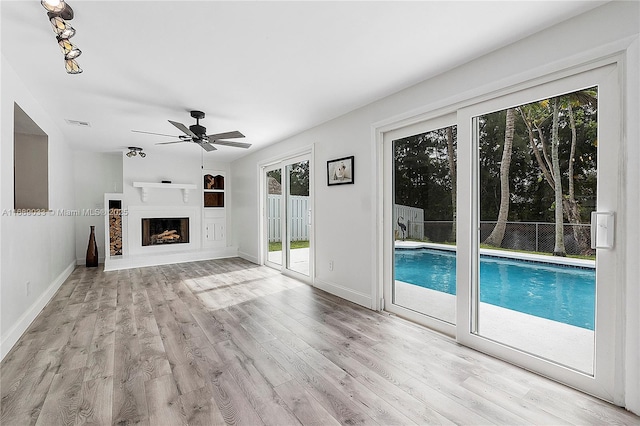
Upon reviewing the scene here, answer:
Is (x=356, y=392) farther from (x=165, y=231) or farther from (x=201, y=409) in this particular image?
(x=165, y=231)

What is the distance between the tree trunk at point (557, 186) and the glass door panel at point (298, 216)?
3.10 meters

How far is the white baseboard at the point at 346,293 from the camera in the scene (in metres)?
3.49

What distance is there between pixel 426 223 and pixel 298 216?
2565mm

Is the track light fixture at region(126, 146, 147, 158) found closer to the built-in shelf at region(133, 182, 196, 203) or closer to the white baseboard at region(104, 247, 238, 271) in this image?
the built-in shelf at region(133, 182, 196, 203)

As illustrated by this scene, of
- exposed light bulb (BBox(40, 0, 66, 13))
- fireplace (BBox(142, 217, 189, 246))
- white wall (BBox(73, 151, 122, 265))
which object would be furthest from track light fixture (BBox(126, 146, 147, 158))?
exposed light bulb (BBox(40, 0, 66, 13))

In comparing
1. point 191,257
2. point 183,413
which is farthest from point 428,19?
point 191,257

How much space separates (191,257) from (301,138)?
3.84 metres

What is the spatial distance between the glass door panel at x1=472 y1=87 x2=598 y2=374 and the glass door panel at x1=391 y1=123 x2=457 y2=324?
0.31 meters

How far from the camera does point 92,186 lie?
6242 millimetres

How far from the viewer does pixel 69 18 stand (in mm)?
1827

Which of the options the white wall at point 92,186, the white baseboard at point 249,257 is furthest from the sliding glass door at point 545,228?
the white wall at point 92,186

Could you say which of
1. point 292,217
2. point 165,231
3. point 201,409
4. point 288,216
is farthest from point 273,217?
point 201,409

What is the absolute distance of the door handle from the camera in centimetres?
179

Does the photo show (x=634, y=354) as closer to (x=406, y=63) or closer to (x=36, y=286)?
(x=406, y=63)
